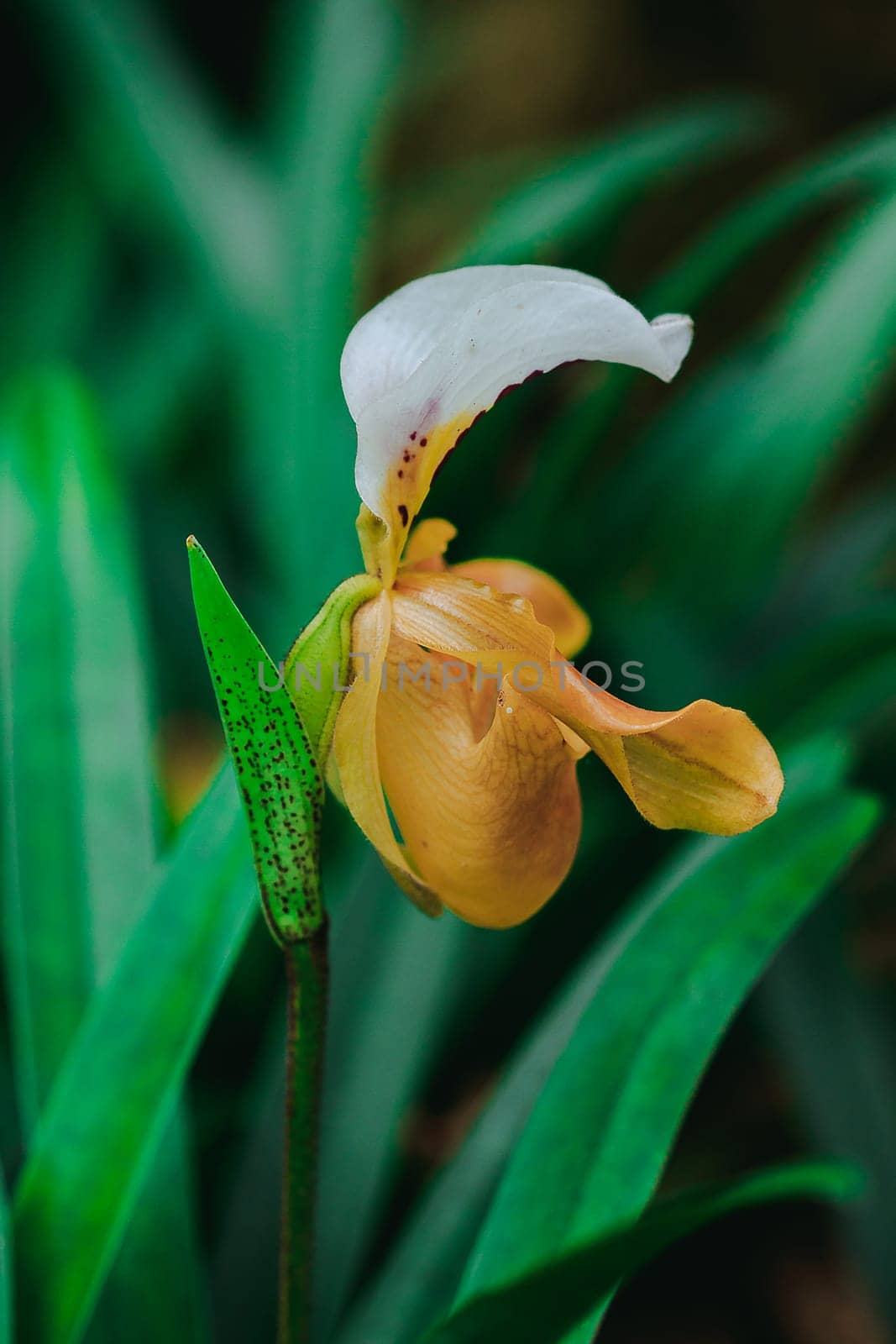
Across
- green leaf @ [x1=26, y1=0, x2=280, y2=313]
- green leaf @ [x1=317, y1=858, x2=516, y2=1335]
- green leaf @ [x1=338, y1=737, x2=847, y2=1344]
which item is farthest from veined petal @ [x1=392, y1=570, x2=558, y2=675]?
green leaf @ [x1=26, y1=0, x2=280, y2=313]

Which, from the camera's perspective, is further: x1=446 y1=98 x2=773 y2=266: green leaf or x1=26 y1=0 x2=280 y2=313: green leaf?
x1=26 y1=0 x2=280 y2=313: green leaf

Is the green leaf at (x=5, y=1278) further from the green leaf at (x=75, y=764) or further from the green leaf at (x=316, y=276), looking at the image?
the green leaf at (x=316, y=276)

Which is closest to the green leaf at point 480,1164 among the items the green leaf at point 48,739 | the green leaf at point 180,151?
the green leaf at point 48,739

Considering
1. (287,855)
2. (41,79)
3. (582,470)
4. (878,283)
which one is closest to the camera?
(287,855)

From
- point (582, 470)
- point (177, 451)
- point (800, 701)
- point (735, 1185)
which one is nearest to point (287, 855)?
point (735, 1185)

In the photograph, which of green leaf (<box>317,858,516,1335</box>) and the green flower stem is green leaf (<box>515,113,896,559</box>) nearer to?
green leaf (<box>317,858,516,1335</box>)

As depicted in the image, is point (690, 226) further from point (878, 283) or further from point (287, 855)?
point (287, 855)

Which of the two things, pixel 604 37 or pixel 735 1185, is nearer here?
pixel 735 1185

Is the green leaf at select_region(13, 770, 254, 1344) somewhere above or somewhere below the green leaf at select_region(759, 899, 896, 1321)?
above
